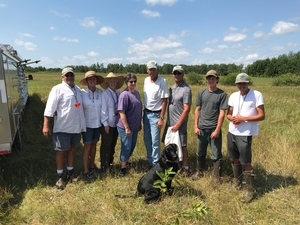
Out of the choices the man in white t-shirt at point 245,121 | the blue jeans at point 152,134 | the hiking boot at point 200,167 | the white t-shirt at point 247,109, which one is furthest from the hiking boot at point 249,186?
the blue jeans at point 152,134

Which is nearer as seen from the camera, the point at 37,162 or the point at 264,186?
the point at 264,186

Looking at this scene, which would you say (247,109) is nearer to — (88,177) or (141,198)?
(141,198)

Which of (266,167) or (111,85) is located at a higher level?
(111,85)

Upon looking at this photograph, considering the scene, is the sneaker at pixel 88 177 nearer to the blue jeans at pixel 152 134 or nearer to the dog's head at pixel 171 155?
the blue jeans at pixel 152 134

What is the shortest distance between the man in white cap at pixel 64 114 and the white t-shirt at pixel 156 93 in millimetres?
1221

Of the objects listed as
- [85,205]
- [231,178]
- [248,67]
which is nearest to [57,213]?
[85,205]

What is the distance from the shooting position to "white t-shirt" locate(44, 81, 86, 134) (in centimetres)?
385

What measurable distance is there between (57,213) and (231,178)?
2.97 meters

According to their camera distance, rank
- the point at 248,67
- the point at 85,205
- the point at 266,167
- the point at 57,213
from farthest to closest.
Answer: the point at 248,67 → the point at 266,167 → the point at 85,205 → the point at 57,213

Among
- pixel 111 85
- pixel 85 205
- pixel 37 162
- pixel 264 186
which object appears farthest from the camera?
pixel 37 162

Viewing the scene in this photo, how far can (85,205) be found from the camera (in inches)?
138

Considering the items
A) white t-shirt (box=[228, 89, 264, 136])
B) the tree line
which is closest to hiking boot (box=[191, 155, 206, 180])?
white t-shirt (box=[228, 89, 264, 136])

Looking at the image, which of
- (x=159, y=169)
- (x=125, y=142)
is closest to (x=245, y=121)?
(x=159, y=169)

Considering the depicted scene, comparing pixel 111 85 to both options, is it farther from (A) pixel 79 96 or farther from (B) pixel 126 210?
(B) pixel 126 210
